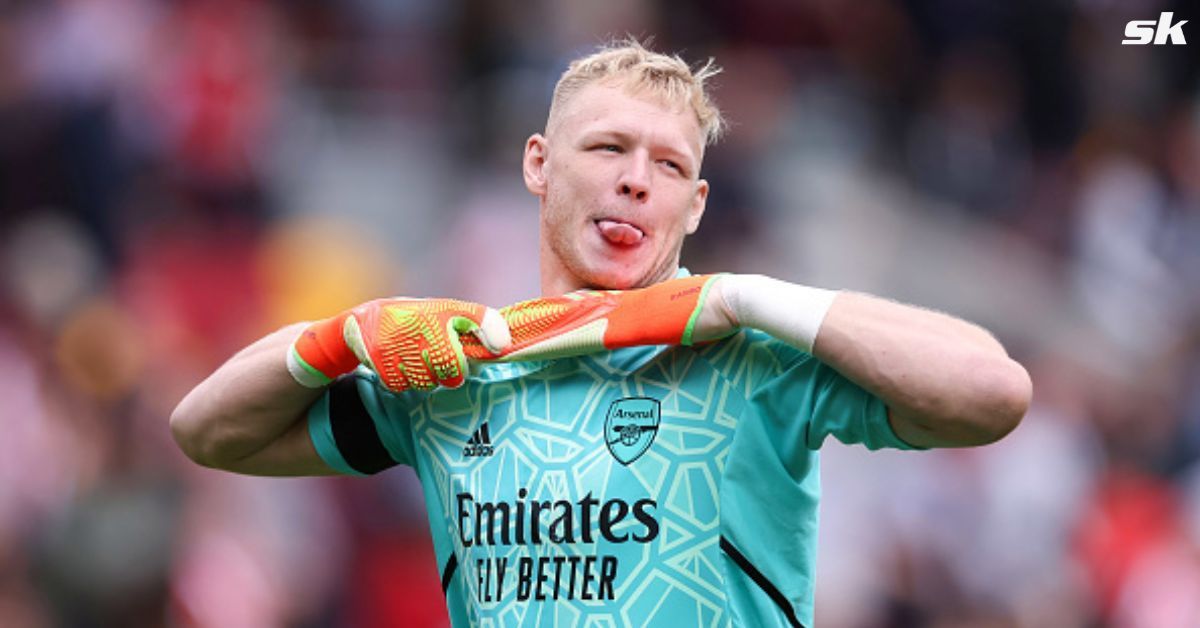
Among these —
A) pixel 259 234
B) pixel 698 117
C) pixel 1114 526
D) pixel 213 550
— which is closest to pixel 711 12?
pixel 259 234

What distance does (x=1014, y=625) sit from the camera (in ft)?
31.4

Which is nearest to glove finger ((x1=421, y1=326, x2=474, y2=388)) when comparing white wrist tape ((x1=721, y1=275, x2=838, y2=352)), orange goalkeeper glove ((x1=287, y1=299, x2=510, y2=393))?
orange goalkeeper glove ((x1=287, y1=299, x2=510, y2=393))

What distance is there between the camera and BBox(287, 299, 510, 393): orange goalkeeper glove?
3969 mm

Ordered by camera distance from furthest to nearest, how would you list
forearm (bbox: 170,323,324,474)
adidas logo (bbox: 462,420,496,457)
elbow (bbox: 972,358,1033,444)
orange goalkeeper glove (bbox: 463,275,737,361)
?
forearm (bbox: 170,323,324,474) < adidas logo (bbox: 462,420,496,457) < orange goalkeeper glove (bbox: 463,275,737,361) < elbow (bbox: 972,358,1033,444)

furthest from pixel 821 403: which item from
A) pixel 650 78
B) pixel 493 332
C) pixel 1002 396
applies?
pixel 650 78

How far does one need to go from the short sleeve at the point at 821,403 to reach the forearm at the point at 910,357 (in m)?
0.05

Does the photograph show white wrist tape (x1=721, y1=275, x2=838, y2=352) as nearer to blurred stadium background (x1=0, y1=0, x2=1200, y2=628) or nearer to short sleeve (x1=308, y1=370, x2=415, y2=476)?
short sleeve (x1=308, y1=370, x2=415, y2=476)

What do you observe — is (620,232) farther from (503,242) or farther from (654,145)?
(503,242)

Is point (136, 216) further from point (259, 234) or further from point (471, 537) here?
point (471, 537)

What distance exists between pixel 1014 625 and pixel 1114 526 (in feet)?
2.71

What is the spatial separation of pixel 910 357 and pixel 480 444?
996 mm

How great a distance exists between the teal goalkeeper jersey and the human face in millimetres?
323

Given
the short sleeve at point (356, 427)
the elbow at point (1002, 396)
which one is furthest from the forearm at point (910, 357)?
the short sleeve at point (356, 427)

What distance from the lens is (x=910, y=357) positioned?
3578 mm
